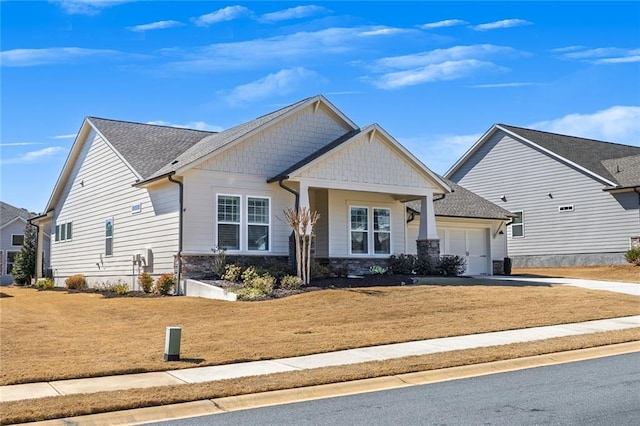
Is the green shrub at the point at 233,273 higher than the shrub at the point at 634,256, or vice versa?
the shrub at the point at 634,256

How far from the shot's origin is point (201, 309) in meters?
17.1

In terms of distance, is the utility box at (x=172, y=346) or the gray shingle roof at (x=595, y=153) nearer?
the utility box at (x=172, y=346)

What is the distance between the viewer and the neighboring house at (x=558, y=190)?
33.6 metres

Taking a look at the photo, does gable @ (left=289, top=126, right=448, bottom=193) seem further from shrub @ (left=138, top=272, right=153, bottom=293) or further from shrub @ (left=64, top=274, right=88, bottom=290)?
shrub @ (left=64, top=274, right=88, bottom=290)

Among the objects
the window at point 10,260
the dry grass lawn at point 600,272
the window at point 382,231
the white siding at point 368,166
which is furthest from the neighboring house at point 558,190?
the window at point 10,260

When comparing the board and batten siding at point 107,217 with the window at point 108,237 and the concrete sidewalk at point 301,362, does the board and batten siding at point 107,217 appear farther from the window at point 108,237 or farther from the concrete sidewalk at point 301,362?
the concrete sidewalk at point 301,362

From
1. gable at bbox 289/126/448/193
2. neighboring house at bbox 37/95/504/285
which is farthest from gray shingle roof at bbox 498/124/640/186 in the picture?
gable at bbox 289/126/448/193

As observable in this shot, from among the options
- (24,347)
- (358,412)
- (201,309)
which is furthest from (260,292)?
(358,412)

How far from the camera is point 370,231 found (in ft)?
83.5

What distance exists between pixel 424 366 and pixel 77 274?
70.2 feet

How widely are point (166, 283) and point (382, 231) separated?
8676mm

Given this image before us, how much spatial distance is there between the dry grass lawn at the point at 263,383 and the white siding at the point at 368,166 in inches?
469

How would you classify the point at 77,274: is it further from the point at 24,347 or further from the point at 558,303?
the point at 558,303

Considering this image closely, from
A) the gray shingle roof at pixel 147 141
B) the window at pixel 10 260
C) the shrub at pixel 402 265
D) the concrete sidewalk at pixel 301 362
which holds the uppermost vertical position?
the gray shingle roof at pixel 147 141
